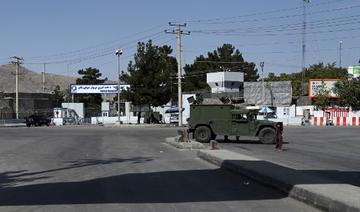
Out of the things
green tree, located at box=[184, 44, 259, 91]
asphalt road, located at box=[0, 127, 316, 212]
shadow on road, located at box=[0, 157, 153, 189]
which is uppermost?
green tree, located at box=[184, 44, 259, 91]

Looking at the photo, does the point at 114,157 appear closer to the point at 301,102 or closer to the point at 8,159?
the point at 8,159

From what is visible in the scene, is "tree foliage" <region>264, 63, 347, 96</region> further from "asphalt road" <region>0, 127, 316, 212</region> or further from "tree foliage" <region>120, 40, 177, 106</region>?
"asphalt road" <region>0, 127, 316, 212</region>

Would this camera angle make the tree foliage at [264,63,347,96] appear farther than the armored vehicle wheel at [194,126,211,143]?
Yes

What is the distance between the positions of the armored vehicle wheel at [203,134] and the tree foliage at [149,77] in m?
43.2

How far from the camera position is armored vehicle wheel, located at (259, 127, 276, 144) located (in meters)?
32.2

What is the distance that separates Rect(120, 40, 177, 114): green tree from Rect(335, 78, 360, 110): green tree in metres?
24.5

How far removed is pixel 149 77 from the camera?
7688cm

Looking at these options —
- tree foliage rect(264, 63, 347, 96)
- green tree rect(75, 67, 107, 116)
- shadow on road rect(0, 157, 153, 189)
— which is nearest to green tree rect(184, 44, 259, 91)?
tree foliage rect(264, 63, 347, 96)

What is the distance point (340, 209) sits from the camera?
9312mm

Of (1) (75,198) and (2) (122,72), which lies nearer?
(1) (75,198)

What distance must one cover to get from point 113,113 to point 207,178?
90.4 meters

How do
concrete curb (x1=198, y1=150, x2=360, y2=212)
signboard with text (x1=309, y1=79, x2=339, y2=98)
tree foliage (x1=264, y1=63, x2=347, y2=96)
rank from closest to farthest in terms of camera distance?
concrete curb (x1=198, y1=150, x2=360, y2=212) → signboard with text (x1=309, y1=79, x2=339, y2=98) → tree foliage (x1=264, y1=63, x2=347, y2=96)

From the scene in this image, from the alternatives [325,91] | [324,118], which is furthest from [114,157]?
[325,91]

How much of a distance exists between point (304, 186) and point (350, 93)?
73417mm
